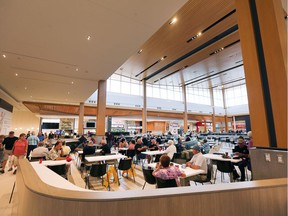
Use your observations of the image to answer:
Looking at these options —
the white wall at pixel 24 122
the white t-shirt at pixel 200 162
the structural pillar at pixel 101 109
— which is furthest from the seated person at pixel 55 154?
the white wall at pixel 24 122

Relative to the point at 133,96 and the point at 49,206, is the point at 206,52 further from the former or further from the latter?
the point at 49,206

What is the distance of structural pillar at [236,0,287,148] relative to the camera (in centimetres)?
246

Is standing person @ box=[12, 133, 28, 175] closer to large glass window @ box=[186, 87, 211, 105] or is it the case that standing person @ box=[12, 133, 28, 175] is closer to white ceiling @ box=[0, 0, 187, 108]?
white ceiling @ box=[0, 0, 187, 108]

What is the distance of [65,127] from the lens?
2152 cm

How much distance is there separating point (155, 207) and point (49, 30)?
462 centimetres

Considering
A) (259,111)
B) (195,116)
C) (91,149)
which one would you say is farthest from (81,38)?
(195,116)

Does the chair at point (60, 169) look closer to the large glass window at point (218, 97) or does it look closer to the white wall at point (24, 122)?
the white wall at point (24, 122)

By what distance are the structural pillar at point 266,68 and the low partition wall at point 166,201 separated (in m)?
1.42

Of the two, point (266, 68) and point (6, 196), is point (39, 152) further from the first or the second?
point (266, 68)

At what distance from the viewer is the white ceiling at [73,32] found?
3.28m

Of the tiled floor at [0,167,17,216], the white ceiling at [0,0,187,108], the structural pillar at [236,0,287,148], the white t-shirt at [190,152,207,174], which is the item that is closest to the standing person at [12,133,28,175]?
the tiled floor at [0,167,17,216]

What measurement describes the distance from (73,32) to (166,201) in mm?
4444

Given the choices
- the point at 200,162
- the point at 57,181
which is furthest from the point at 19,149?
the point at 200,162

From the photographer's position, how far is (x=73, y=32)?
408cm
